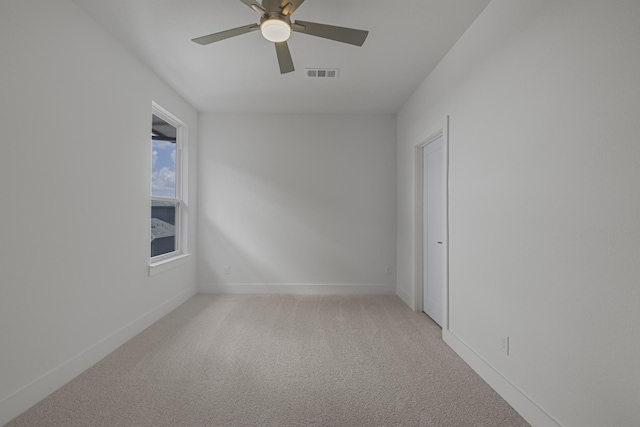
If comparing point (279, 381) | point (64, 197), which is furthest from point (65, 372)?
point (279, 381)

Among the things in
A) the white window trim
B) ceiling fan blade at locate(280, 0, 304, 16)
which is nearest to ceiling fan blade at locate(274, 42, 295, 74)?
ceiling fan blade at locate(280, 0, 304, 16)

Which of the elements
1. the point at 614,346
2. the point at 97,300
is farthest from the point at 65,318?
the point at 614,346

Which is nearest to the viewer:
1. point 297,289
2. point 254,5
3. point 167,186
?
point 254,5

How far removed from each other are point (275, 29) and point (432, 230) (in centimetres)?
264

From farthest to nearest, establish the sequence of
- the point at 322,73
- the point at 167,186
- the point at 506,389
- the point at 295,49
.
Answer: the point at 167,186 → the point at 322,73 → the point at 295,49 → the point at 506,389

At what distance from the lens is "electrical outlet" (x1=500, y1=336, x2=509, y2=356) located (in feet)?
6.89

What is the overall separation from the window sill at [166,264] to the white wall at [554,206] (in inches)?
119

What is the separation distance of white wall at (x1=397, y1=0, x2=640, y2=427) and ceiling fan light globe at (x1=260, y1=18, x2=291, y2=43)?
142 centimetres

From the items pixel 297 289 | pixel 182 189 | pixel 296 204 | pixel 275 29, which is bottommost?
pixel 297 289

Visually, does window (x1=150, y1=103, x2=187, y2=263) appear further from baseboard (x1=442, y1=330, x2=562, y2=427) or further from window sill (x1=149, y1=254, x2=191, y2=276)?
baseboard (x1=442, y1=330, x2=562, y2=427)

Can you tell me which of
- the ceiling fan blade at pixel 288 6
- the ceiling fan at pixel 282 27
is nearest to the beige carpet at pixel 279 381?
the ceiling fan at pixel 282 27

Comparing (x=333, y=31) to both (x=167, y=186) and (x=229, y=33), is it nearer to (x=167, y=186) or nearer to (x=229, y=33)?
(x=229, y=33)

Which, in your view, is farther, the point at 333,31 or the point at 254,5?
the point at 333,31

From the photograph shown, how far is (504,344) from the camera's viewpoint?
2.13m
